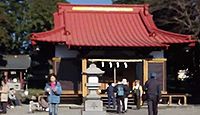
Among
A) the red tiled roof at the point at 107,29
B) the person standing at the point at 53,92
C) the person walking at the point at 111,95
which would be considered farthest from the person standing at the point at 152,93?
the red tiled roof at the point at 107,29

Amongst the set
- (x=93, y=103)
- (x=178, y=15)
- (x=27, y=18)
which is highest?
(x=27, y=18)

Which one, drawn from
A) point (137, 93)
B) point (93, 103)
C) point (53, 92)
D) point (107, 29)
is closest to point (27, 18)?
point (107, 29)

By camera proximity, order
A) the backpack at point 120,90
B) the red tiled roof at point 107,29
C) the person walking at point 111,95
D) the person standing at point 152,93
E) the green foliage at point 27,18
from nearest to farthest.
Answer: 1. the person standing at point 152,93
2. the backpack at point 120,90
3. the person walking at point 111,95
4. the red tiled roof at point 107,29
5. the green foliage at point 27,18

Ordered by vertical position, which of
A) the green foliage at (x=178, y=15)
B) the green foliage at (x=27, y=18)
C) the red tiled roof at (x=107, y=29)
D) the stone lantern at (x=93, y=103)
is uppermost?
the green foliage at (x=27, y=18)

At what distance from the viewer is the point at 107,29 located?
102 ft

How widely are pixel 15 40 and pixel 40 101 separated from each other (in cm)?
4254

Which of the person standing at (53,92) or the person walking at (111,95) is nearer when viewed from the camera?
the person standing at (53,92)

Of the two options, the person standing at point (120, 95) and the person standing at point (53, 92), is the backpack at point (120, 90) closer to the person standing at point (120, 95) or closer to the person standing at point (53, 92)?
the person standing at point (120, 95)

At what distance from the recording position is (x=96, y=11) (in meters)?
33.2

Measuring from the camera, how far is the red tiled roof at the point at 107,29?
2895cm

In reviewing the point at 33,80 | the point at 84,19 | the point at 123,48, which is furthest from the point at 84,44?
the point at 33,80

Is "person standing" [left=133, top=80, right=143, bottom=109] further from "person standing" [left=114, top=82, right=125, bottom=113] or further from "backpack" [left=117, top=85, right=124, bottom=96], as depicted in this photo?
"backpack" [left=117, top=85, right=124, bottom=96]

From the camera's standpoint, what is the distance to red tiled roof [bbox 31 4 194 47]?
95.0 feet

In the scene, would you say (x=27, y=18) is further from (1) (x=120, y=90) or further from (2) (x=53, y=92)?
(2) (x=53, y=92)
